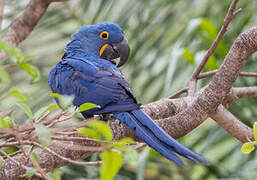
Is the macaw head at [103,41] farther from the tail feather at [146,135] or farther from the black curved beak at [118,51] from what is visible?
the tail feather at [146,135]

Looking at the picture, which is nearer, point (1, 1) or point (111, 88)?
point (1, 1)

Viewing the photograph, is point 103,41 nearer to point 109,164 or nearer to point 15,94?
point 15,94

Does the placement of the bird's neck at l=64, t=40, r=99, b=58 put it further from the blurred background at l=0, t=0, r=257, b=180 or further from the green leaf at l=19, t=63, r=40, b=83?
the green leaf at l=19, t=63, r=40, b=83

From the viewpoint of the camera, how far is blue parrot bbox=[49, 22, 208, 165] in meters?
1.36

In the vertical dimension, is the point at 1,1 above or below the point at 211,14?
above

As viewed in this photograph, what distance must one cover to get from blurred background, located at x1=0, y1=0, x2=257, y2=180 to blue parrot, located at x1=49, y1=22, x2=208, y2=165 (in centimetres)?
43

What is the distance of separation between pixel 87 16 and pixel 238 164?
1611 mm

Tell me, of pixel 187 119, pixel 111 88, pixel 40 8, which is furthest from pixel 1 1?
pixel 40 8

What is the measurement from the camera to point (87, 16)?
10.3ft

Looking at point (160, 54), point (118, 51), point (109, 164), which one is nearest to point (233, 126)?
point (118, 51)

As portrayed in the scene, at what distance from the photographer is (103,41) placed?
88.7 inches

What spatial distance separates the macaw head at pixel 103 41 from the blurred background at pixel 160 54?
13.0 inches

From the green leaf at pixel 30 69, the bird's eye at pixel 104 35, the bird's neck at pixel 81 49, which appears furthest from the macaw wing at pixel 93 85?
the green leaf at pixel 30 69

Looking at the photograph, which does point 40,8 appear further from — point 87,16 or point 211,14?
point 211,14
